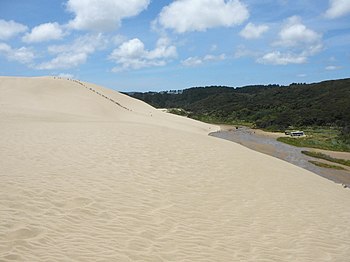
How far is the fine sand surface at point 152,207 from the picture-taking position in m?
6.33

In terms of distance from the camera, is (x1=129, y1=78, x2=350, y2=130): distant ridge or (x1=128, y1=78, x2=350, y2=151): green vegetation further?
(x1=129, y1=78, x2=350, y2=130): distant ridge

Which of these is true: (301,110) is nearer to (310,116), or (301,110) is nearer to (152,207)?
(310,116)

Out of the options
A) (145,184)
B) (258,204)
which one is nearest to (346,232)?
(258,204)

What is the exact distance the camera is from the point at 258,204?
1072cm

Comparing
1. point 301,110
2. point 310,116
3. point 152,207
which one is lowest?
point 152,207

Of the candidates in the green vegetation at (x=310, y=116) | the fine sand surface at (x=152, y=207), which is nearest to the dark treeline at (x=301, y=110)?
the green vegetation at (x=310, y=116)

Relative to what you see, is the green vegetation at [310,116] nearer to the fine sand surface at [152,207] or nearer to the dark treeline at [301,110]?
the dark treeline at [301,110]

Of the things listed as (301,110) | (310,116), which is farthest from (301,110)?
(310,116)


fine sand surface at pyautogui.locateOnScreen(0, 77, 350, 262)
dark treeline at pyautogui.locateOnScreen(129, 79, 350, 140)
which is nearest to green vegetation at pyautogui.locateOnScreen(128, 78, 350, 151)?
dark treeline at pyautogui.locateOnScreen(129, 79, 350, 140)

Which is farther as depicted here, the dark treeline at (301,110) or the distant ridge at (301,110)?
the distant ridge at (301,110)

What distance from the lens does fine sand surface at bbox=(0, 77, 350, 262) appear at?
633cm

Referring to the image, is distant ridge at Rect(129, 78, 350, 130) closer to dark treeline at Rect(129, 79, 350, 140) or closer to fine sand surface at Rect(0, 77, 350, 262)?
dark treeline at Rect(129, 79, 350, 140)

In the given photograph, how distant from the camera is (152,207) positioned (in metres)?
8.79

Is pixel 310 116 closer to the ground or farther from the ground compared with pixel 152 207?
farther from the ground
